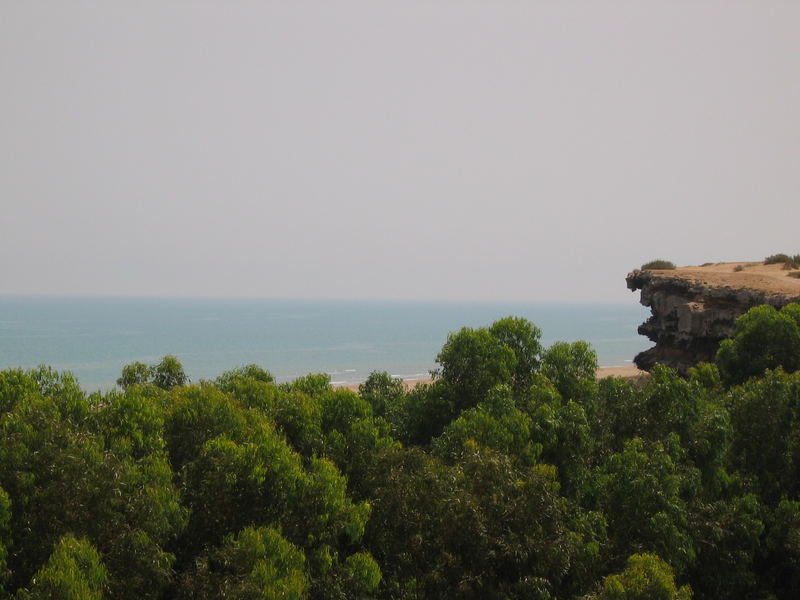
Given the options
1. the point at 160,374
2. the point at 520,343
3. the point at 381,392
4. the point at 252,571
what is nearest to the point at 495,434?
the point at 252,571

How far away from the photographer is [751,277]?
46781mm

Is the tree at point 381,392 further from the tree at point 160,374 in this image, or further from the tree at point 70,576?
the tree at point 70,576

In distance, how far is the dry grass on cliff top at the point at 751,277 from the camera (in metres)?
42.4

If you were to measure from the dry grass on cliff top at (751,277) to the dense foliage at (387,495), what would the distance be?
879 inches

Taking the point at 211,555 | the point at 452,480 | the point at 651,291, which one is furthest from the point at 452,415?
the point at 651,291

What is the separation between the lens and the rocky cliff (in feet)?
139

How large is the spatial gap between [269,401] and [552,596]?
952cm

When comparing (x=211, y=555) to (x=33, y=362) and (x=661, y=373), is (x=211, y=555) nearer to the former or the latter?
(x=661, y=373)

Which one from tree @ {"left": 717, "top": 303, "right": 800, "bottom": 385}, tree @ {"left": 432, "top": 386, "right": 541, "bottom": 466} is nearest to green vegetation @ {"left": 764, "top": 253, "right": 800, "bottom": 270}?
tree @ {"left": 717, "top": 303, "right": 800, "bottom": 385}

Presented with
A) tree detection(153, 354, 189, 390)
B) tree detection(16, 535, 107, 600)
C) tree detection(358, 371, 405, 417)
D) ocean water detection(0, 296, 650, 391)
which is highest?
tree detection(153, 354, 189, 390)

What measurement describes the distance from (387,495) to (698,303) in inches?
1464

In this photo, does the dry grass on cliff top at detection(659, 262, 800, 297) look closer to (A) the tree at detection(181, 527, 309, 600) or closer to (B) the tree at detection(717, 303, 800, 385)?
(B) the tree at detection(717, 303, 800, 385)

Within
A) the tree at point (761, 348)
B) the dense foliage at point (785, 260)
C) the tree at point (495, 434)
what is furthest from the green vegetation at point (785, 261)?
the tree at point (495, 434)

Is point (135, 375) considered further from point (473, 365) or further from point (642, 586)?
point (642, 586)
